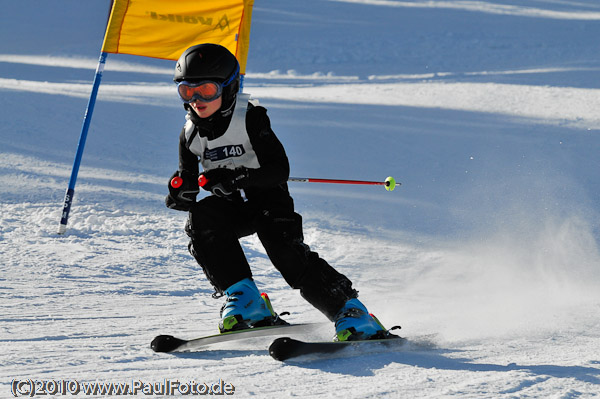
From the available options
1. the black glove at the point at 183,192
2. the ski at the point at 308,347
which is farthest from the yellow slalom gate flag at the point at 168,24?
the ski at the point at 308,347

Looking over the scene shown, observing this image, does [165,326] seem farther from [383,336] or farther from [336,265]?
[336,265]

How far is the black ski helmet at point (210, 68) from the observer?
3459 mm

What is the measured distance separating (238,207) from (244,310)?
0.52m

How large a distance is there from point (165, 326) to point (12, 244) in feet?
6.47

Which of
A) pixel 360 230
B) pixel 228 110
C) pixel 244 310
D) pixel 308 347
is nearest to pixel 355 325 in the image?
pixel 308 347

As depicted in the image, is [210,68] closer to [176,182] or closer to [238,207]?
[176,182]

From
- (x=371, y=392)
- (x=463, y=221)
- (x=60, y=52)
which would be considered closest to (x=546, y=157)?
(x=463, y=221)

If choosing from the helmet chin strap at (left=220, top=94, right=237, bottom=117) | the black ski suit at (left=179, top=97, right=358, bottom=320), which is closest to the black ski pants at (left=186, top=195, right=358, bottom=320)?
the black ski suit at (left=179, top=97, right=358, bottom=320)

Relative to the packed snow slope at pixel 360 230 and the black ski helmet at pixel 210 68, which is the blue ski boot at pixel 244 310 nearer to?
the packed snow slope at pixel 360 230

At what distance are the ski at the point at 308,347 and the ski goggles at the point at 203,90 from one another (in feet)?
3.83

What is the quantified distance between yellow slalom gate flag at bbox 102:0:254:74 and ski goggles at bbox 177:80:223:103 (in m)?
2.73

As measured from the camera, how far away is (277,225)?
3510 mm

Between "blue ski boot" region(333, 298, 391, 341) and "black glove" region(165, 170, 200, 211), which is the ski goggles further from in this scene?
"blue ski boot" region(333, 298, 391, 341)

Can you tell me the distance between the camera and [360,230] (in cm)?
609
